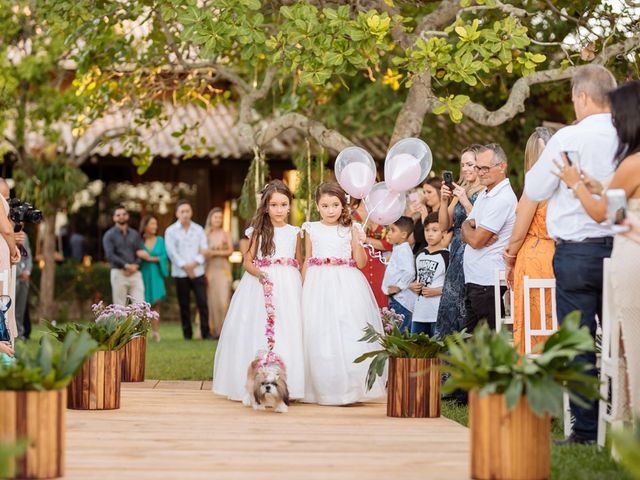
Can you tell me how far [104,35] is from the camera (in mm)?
13234

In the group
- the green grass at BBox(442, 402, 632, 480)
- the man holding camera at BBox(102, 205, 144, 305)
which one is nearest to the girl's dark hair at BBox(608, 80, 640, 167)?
the green grass at BBox(442, 402, 632, 480)

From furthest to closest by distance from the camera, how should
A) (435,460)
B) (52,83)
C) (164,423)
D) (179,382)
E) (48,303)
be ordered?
(52,83)
(48,303)
(179,382)
(164,423)
(435,460)

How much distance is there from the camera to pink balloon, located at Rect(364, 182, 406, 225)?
988cm

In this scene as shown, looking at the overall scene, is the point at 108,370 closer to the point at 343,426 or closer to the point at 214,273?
the point at 343,426

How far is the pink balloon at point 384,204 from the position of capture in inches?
389

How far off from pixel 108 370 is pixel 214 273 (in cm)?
958

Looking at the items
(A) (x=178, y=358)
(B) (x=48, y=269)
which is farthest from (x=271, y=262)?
(B) (x=48, y=269)

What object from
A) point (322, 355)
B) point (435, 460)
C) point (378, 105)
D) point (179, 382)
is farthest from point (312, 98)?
point (435, 460)

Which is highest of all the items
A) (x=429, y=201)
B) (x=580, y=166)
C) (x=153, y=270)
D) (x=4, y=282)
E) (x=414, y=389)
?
(x=429, y=201)

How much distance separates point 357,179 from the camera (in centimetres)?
972

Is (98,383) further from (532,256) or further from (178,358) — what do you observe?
(178,358)

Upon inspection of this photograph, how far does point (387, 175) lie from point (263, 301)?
5.02ft

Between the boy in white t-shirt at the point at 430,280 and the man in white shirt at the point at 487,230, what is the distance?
1435 millimetres

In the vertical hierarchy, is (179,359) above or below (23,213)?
below
